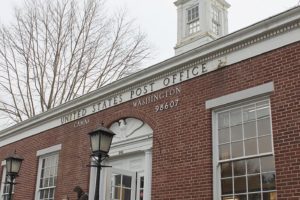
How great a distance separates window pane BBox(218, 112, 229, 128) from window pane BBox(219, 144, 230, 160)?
0.46 metres

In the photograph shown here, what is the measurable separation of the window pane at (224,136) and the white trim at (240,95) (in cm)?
56

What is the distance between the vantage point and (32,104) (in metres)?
24.7

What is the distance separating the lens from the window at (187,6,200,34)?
43.9 ft

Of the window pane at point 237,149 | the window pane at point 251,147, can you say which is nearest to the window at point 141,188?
the window pane at point 237,149

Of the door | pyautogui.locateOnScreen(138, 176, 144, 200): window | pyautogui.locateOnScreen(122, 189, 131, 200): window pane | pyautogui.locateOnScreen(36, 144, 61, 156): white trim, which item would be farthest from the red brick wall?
pyautogui.locateOnScreen(36, 144, 61, 156): white trim

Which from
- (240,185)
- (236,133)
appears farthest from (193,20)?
(240,185)

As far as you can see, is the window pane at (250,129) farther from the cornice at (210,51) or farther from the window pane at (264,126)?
the cornice at (210,51)

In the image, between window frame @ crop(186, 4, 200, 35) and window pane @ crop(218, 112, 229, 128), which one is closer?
window pane @ crop(218, 112, 229, 128)

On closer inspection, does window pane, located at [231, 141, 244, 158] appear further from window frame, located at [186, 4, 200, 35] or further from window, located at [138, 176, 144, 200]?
window frame, located at [186, 4, 200, 35]

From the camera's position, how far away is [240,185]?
348 inches

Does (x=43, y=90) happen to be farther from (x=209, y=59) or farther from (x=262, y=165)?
(x=262, y=165)

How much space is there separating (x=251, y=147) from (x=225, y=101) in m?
1.18

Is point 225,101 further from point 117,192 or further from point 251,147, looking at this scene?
point 117,192

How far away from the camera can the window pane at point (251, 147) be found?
8827mm
